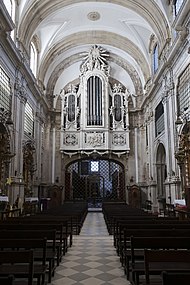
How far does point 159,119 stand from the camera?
18750mm

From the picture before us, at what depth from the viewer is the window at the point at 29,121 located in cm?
1768

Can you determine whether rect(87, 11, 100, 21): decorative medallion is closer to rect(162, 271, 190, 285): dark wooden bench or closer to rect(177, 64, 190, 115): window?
rect(177, 64, 190, 115): window

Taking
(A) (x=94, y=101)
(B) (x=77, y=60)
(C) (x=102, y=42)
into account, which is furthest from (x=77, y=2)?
(A) (x=94, y=101)

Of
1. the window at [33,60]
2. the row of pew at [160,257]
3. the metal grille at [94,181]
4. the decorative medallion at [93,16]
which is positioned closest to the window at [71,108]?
the metal grille at [94,181]

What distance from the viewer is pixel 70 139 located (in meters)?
23.3

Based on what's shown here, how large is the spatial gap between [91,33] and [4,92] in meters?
11.6

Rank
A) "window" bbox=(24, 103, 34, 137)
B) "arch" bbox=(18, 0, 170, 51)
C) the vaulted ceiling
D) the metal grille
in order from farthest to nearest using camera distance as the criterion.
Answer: the metal grille → "window" bbox=(24, 103, 34, 137) → the vaulted ceiling → "arch" bbox=(18, 0, 170, 51)

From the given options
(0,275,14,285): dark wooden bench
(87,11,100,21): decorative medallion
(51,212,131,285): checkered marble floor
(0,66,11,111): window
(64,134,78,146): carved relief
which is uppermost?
(87,11,100,21): decorative medallion

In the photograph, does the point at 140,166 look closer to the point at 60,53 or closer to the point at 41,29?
the point at 60,53

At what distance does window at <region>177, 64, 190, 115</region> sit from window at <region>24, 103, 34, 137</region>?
9.15 m

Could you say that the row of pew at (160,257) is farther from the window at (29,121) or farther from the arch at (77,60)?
the arch at (77,60)

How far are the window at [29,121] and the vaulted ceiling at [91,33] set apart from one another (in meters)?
3.77

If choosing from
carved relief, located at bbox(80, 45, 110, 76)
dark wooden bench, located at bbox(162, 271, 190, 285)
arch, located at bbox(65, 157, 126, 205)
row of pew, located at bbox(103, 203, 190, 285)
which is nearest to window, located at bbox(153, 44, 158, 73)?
carved relief, located at bbox(80, 45, 110, 76)

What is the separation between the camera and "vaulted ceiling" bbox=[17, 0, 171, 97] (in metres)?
16.6
